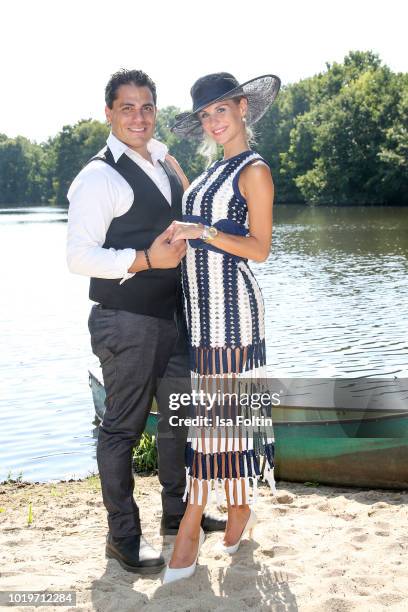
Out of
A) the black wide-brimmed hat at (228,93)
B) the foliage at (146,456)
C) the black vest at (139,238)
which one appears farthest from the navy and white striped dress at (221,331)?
the foliage at (146,456)

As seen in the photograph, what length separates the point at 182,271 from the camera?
4.07 metres

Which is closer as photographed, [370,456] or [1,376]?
[370,456]

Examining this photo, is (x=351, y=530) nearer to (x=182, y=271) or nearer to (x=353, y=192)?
(x=182, y=271)

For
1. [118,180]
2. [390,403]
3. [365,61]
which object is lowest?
[390,403]

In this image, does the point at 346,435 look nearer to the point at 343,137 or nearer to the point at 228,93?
the point at 228,93

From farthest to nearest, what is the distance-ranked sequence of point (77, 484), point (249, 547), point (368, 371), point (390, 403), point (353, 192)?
point (353, 192) → point (368, 371) → point (77, 484) → point (390, 403) → point (249, 547)

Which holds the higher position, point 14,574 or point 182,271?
point 182,271

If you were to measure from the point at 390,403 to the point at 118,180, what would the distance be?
2549mm

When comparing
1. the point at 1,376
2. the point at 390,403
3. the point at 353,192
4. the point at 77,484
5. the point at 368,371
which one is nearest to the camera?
the point at 390,403

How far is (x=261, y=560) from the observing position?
4.17 m

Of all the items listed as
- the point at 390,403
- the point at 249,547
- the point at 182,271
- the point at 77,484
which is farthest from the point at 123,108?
the point at 77,484

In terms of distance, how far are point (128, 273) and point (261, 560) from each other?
150 centimetres

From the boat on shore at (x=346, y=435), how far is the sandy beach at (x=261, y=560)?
0.63 ft

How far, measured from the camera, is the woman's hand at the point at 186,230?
3.75 metres
